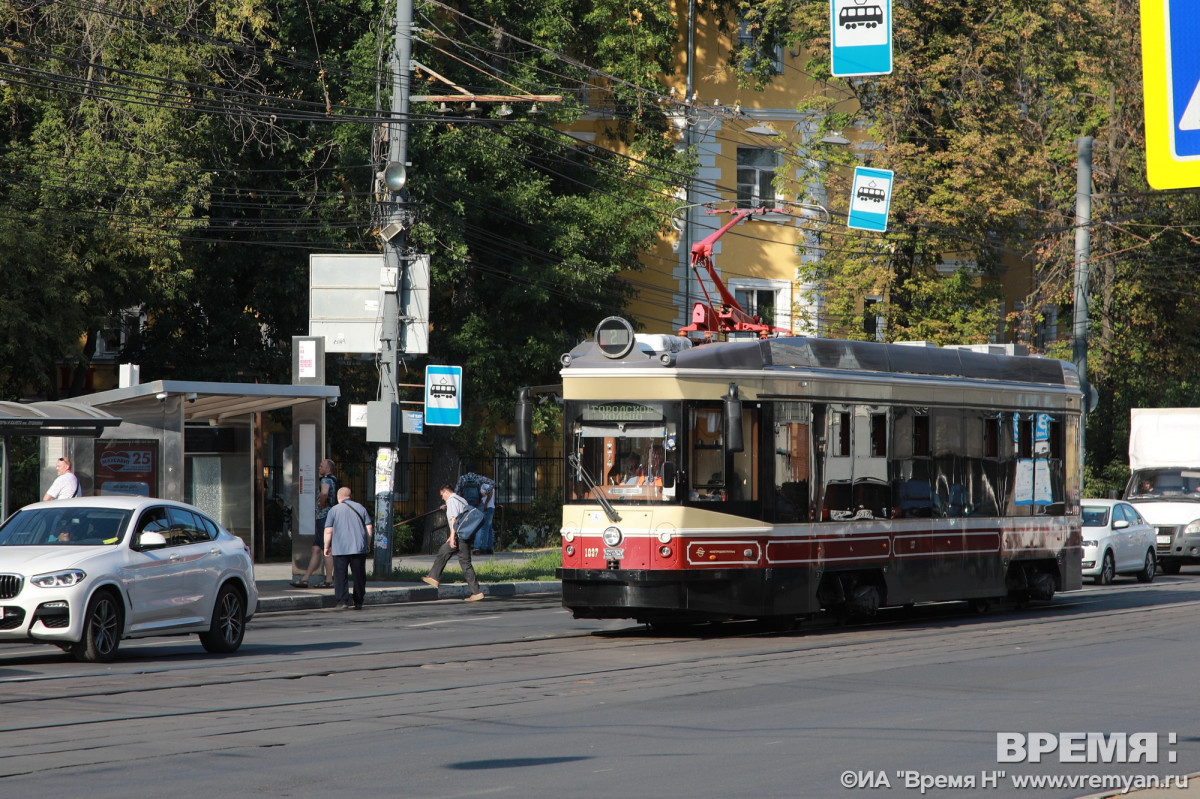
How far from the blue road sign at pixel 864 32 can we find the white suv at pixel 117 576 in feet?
31.0

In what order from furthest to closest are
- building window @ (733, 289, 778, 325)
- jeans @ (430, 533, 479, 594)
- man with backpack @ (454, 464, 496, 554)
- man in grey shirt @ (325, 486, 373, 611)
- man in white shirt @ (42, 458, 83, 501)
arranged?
building window @ (733, 289, 778, 325)
man with backpack @ (454, 464, 496, 554)
jeans @ (430, 533, 479, 594)
man in grey shirt @ (325, 486, 373, 611)
man in white shirt @ (42, 458, 83, 501)

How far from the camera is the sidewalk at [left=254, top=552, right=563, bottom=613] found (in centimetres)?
2138

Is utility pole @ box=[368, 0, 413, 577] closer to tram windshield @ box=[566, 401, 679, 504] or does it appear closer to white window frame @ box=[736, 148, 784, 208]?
tram windshield @ box=[566, 401, 679, 504]

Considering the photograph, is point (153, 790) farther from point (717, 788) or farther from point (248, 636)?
point (248, 636)

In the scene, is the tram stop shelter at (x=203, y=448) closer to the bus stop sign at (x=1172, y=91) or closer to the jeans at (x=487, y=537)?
the jeans at (x=487, y=537)

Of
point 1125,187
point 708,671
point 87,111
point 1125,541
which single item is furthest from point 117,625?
point 1125,187

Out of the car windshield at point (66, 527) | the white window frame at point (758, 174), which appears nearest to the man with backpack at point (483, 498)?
the white window frame at point (758, 174)

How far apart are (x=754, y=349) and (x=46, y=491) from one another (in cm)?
1048

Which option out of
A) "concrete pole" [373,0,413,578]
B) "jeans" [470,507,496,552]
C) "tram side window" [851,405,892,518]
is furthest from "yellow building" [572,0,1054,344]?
"tram side window" [851,405,892,518]

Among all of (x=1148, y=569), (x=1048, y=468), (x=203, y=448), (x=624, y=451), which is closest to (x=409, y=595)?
(x=203, y=448)

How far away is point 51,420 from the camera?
61.3 ft

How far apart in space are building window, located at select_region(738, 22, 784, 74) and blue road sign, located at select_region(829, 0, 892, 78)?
20794mm

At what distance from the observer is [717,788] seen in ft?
26.1

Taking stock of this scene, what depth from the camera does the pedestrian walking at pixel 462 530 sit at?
21.5 m
